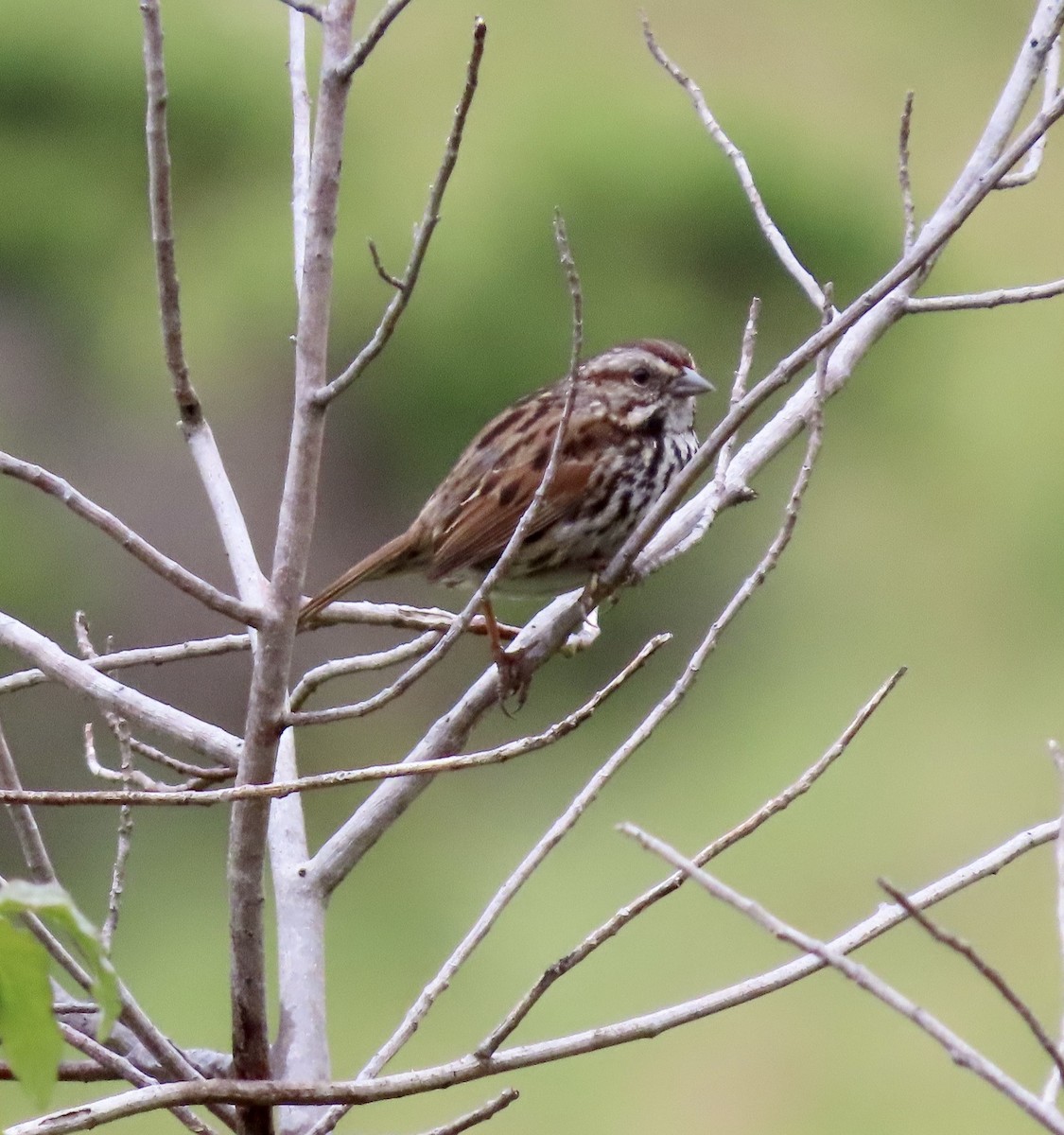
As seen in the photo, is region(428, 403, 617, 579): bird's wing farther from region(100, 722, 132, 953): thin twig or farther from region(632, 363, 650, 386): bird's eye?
region(100, 722, 132, 953): thin twig

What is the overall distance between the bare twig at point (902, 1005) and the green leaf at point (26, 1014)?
0.59 meters

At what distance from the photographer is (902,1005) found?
1424 millimetres

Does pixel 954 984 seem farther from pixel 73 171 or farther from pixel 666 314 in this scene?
pixel 73 171

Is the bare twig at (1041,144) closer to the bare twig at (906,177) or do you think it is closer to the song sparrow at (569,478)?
the bare twig at (906,177)

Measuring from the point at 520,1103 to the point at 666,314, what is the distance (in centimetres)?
363

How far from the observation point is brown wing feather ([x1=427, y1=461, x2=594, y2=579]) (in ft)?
11.0

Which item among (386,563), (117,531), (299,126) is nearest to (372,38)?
(117,531)

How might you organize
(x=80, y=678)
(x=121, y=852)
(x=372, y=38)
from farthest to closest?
(x=121, y=852)
(x=80, y=678)
(x=372, y=38)

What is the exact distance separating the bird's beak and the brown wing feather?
0.99ft

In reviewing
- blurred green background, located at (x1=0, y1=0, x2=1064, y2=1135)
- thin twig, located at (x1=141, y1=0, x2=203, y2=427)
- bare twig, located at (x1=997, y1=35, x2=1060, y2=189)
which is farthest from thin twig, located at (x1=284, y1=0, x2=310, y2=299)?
blurred green background, located at (x1=0, y1=0, x2=1064, y2=1135)

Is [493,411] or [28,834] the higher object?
[493,411]

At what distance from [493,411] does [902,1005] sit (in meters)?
6.28

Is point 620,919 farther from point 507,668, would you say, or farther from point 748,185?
point 748,185

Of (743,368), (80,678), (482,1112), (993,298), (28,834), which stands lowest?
(482,1112)
